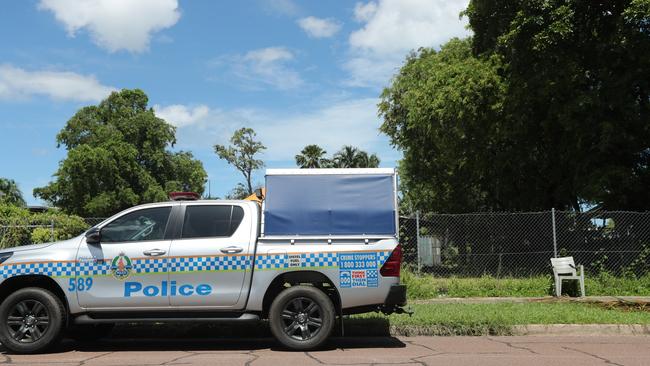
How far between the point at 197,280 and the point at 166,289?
1.40 feet

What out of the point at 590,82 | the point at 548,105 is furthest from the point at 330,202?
the point at 548,105

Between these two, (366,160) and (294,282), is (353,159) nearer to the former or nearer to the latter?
(366,160)

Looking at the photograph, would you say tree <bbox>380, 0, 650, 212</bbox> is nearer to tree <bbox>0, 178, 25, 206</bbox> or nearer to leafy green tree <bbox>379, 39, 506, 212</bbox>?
leafy green tree <bbox>379, 39, 506, 212</bbox>

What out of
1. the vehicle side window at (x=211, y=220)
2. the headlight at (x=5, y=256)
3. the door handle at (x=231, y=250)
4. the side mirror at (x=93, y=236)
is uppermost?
the vehicle side window at (x=211, y=220)

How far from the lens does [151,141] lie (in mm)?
48844

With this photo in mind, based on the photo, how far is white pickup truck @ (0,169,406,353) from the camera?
7.91m

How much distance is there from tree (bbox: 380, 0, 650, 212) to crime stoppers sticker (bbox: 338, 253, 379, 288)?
10929mm

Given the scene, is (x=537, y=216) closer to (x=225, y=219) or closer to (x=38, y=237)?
(x=225, y=219)

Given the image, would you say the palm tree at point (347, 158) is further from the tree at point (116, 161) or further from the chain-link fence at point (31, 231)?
the chain-link fence at point (31, 231)

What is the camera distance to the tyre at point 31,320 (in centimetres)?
781

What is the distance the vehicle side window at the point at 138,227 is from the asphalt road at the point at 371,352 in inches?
60.2

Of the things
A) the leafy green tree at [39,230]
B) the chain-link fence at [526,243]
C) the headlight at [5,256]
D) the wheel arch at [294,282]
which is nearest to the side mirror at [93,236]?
the headlight at [5,256]

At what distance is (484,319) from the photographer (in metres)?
9.62

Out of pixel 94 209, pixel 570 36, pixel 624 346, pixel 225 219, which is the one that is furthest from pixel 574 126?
pixel 94 209
